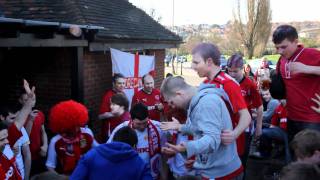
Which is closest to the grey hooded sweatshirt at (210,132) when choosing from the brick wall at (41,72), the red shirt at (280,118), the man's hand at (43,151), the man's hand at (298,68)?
the man's hand at (298,68)

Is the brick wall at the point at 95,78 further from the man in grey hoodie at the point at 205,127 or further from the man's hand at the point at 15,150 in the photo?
the man in grey hoodie at the point at 205,127

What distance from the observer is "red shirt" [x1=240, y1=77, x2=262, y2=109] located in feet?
16.5

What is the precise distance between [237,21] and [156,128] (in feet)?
133

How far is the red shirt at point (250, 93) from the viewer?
16.5 ft

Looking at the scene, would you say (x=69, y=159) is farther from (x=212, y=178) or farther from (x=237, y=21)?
(x=237, y=21)

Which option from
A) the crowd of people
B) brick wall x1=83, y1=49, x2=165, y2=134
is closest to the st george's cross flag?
brick wall x1=83, y1=49, x2=165, y2=134

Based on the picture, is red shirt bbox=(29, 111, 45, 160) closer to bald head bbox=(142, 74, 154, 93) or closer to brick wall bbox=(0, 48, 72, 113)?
bald head bbox=(142, 74, 154, 93)

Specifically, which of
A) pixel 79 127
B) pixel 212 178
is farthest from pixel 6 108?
pixel 212 178

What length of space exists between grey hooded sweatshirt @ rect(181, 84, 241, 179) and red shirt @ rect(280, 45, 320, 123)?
96cm

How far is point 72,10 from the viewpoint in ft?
23.4

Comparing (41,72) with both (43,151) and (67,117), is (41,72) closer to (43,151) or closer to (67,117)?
(43,151)

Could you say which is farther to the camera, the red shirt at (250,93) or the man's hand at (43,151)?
the red shirt at (250,93)

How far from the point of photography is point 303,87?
3.36m

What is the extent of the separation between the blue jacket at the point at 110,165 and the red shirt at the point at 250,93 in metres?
2.70
